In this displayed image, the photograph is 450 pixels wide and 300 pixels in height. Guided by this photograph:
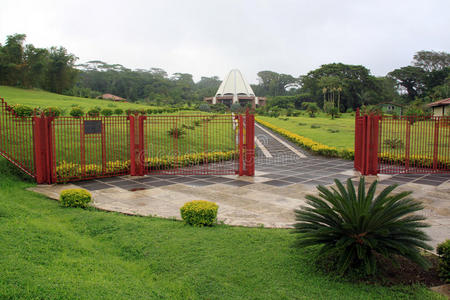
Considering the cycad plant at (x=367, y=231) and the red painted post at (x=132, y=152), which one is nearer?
the cycad plant at (x=367, y=231)

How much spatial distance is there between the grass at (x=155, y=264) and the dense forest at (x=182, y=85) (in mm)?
30528

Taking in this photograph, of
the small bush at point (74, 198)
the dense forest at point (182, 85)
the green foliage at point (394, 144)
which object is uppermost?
the dense forest at point (182, 85)

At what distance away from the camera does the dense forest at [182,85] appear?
30.2 metres

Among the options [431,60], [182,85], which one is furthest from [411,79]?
[182,85]

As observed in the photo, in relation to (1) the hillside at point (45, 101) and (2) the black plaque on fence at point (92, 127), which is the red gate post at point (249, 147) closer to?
(2) the black plaque on fence at point (92, 127)

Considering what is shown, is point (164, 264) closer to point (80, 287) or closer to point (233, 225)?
point (80, 287)

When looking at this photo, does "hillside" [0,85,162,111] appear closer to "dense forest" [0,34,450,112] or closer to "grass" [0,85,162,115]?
"grass" [0,85,162,115]

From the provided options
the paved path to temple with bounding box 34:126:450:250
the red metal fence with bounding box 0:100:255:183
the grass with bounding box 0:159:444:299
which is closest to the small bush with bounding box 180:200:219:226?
the grass with bounding box 0:159:444:299

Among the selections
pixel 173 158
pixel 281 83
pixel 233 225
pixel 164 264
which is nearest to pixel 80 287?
pixel 164 264

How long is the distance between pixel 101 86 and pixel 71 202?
172ft

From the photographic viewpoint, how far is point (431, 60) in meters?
49.0

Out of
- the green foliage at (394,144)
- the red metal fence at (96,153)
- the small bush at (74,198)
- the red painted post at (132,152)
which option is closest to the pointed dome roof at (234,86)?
the green foliage at (394,144)

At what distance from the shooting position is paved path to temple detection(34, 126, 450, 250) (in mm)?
5223

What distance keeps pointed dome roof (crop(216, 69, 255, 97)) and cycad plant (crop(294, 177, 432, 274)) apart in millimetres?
61402
